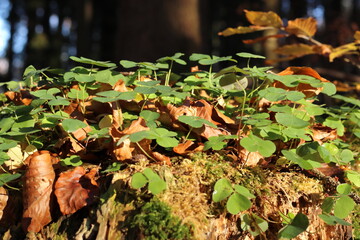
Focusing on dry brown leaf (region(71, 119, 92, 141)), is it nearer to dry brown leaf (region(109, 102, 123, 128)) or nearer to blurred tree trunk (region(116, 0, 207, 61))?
dry brown leaf (region(109, 102, 123, 128))

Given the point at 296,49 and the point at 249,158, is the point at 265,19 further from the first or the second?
the point at 249,158

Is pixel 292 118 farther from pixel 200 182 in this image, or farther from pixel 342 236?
pixel 342 236

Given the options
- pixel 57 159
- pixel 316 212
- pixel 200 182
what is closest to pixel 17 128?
pixel 57 159

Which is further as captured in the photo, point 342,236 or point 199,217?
point 342,236

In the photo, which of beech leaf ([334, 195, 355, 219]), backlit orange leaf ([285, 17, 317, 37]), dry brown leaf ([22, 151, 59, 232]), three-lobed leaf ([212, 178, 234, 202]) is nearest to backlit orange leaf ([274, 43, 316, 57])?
backlit orange leaf ([285, 17, 317, 37])

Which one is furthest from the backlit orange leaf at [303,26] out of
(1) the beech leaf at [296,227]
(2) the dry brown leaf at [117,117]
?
(1) the beech leaf at [296,227]

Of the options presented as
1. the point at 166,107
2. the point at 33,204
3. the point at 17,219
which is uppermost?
the point at 166,107

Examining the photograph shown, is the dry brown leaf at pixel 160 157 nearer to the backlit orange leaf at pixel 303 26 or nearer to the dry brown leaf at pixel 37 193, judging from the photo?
the dry brown leaf at pixel 37 193
